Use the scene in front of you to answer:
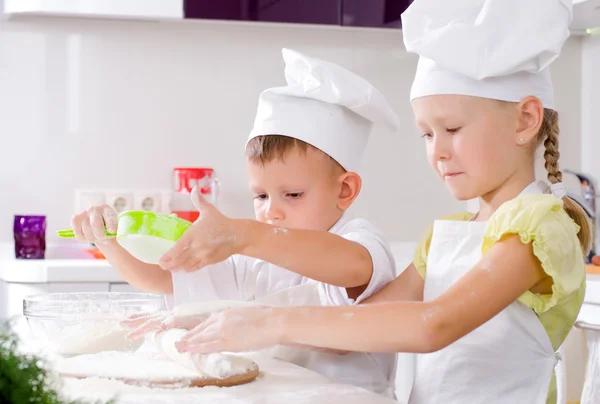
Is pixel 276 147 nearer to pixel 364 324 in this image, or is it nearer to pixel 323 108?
pixel 323 108

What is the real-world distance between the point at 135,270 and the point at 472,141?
2.19 feet

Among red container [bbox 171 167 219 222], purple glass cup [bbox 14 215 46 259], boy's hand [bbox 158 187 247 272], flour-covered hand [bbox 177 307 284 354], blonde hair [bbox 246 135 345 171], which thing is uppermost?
blonde hair [bbox 246 135 345 171]

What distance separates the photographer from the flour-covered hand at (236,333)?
0.92m

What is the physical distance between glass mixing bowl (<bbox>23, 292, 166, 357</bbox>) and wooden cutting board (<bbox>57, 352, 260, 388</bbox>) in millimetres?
30

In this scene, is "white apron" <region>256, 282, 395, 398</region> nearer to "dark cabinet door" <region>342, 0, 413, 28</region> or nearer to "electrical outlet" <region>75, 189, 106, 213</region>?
"electrical outlet" <region>75, 189, 106, 213</region>

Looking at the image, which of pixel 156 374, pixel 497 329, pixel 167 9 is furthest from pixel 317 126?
pixel 167 9

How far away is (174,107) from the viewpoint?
2.81m

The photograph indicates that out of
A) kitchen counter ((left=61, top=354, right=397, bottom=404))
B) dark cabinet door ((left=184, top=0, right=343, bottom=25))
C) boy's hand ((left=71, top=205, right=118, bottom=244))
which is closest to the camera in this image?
kitchen counter ((left=61, top=354, right=397, bottom=404))

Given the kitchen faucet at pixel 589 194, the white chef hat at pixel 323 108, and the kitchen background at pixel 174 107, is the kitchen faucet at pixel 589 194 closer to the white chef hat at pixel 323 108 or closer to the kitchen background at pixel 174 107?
the kitchen background at pixel 174 107

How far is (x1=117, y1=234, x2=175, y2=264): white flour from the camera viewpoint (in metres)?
1.05

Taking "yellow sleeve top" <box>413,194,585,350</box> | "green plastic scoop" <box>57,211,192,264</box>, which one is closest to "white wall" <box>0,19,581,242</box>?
"green plastic scoop" <box>57,211,192,264</box>

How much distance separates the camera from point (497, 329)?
1132 mm

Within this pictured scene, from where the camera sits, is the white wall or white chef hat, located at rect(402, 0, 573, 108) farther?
the white wall

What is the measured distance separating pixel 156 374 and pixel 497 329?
1.50 ft
